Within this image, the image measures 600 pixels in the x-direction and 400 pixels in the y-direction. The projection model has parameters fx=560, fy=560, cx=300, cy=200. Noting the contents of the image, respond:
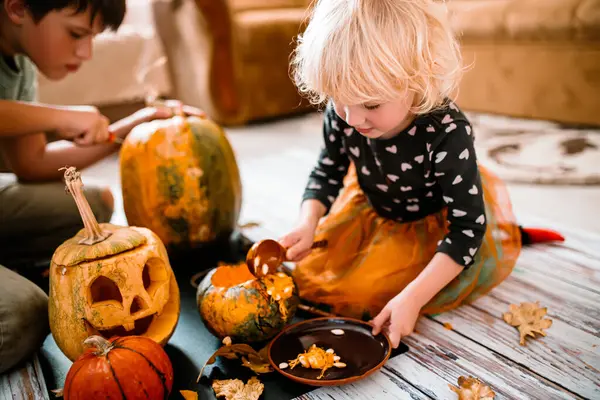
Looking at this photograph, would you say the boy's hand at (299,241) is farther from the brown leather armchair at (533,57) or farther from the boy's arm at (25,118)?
the brown leather armchair at (533,57)

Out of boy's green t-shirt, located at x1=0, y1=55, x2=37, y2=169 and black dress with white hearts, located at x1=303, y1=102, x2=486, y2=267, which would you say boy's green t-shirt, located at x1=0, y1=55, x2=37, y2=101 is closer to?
boy's green t-shirt, located at x1=0, y1=55, x2=37, y2=169

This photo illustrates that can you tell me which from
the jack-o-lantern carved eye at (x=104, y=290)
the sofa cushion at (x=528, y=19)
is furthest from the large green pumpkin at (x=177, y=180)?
the sofa cushion at (x=528, y=19)

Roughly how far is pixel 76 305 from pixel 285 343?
1.18 ft

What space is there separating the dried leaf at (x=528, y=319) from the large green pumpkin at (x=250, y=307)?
16.4 inches

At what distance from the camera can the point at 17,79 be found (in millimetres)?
1369

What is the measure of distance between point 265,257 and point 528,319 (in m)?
0.52

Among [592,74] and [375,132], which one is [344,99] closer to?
[375,132]

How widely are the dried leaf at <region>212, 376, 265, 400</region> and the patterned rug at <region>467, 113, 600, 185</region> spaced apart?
130 centimetres

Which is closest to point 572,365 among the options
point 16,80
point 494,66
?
point 16,80

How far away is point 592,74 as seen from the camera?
7.77 feet

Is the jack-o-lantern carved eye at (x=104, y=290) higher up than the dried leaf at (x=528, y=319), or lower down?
higher up

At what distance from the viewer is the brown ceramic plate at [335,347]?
90 cm

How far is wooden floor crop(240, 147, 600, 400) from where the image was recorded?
2.95 ft

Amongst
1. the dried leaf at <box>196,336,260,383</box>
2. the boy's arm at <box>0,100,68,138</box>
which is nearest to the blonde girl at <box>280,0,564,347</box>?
the dried leaf at <box>196,336,260,383</box>
